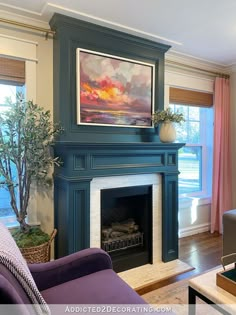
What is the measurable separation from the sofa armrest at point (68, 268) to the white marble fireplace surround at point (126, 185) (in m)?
0.78

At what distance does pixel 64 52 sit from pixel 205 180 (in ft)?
9.12

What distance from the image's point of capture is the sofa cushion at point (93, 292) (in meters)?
1.25

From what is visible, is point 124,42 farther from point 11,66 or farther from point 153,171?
point 153,171

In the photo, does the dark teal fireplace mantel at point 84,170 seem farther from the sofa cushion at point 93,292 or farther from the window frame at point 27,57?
the sofa cushion at point 93,292

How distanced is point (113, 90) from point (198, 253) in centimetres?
220

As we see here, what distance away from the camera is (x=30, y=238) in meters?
2.09

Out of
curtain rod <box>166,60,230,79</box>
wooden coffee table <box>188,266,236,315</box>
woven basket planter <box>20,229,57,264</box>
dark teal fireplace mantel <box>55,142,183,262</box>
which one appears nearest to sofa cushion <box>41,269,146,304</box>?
wooden coffee table <box>188,266,236,315</box>

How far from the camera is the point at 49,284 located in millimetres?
1400

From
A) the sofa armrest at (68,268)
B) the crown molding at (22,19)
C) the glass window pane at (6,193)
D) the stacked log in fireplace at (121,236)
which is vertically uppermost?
the crown molding at (22,19)

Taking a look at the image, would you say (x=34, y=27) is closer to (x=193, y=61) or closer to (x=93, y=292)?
(x=193, y=61)

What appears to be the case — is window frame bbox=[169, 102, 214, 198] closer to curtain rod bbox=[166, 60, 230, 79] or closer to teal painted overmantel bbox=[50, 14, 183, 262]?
curtain rod bbox=[166, 60, 230, 79]

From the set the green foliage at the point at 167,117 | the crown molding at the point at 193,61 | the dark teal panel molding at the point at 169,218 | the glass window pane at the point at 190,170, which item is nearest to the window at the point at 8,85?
the green foliage at the point at 167,117

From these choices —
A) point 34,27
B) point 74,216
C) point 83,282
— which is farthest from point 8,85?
point 83,282

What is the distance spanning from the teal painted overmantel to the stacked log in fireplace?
319 mm
